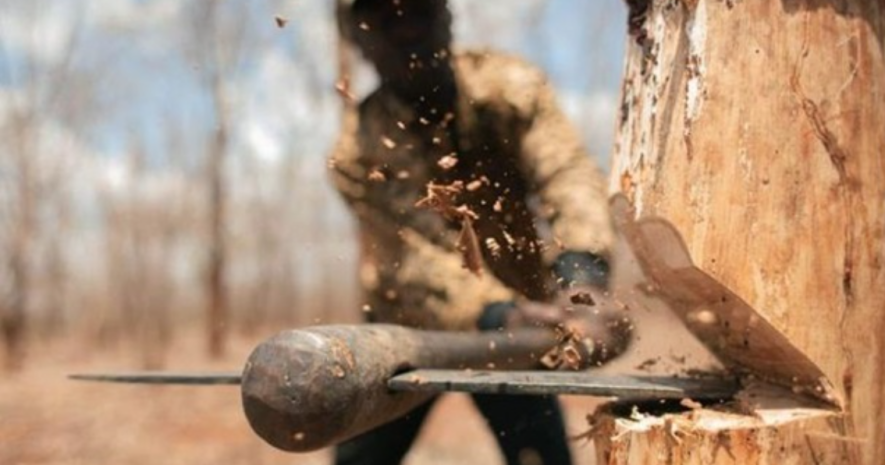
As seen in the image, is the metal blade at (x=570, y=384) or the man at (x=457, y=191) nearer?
the metal blade at (x=570, y=384)

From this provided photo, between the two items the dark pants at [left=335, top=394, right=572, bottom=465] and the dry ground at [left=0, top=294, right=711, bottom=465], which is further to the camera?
the dry ground at [left=0, top=294, right=711, bottom=465]

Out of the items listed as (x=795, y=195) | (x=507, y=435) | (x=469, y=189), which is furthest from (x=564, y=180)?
(x=795, y=195)

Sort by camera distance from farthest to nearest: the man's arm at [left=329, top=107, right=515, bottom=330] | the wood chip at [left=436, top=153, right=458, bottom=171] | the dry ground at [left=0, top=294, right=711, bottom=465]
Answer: the dry ground at [left=0, top=294, right=711, bottom=465] < the man's arm at [left=329, top=107, right=515, bottom=330] < the wood chip at [left=436, top=153, right=458, bottom=171]

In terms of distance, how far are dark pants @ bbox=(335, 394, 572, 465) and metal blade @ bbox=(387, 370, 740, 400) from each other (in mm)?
955

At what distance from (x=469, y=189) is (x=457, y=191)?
0.34 feet

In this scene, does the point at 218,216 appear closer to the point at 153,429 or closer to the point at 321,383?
the point at 153,429

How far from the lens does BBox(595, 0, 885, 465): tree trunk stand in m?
1.89

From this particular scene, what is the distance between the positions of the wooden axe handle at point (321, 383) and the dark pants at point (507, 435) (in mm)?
995

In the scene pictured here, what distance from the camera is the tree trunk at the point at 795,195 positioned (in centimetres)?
189

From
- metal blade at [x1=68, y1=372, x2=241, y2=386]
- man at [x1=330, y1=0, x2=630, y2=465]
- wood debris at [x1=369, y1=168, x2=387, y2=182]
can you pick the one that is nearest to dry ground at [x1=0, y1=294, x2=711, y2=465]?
man at [x1=330, y1=0, x2=630, y2=465]

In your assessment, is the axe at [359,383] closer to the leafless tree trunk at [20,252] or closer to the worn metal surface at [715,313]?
the worn metal surface at [715,313]

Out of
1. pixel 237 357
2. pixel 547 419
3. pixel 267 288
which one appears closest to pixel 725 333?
pixel 547 419

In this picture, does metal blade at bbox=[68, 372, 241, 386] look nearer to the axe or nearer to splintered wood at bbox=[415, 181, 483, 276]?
the axe

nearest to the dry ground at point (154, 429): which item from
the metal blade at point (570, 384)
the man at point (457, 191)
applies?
the man at point (457, 191)
